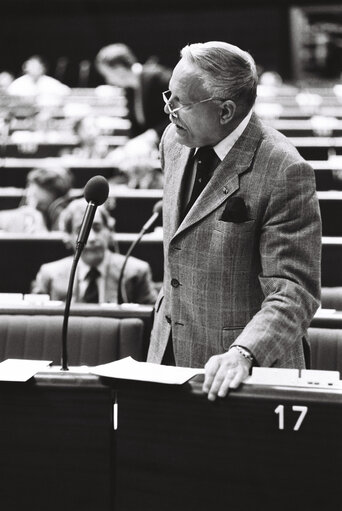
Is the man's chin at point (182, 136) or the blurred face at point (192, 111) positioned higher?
the blurred face at point (192, 111)

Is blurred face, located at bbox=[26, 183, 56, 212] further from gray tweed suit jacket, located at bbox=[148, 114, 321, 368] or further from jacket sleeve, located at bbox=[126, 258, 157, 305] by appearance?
gray tweed suit jacket, located at bbox=[148, 114, 321, 368]

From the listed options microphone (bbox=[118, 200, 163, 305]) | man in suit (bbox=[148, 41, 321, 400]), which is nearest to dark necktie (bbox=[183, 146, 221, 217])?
man in suit (bbox=[148, 41, 321, 400])

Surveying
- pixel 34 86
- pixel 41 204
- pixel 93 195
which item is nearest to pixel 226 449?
pixel 93 195

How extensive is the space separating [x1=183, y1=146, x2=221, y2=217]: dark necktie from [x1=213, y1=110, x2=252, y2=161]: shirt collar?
22 mm

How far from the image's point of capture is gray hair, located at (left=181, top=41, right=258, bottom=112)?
1.50 m

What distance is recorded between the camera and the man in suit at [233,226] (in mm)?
1484

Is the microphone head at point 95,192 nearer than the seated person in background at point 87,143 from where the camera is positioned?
Yes

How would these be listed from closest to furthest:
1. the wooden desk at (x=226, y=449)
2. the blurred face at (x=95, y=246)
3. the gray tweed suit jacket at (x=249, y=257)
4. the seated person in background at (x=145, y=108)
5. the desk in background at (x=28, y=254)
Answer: the wooden desk at (x=226, y=449), the gray tweed suit jacket at (x=249, y=257), the blurred face at (x=95, y=246), the desk in background at (x=28, y=254), the seated person in background at (x=145, y=108)

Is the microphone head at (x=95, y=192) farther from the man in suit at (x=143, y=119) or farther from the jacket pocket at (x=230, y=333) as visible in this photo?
the man in suit at (x=143, y=119)

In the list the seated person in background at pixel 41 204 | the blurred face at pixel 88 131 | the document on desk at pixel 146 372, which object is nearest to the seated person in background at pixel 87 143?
the blurred face at pixel 88 131

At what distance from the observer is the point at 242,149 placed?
158cm

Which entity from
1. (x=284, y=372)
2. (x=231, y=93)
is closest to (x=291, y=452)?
(x=284, y=372)

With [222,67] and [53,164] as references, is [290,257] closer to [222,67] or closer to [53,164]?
[222,67]

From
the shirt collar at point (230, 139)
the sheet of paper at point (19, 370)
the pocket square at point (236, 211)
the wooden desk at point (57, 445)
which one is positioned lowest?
the wooden desk at point (57, 445)
